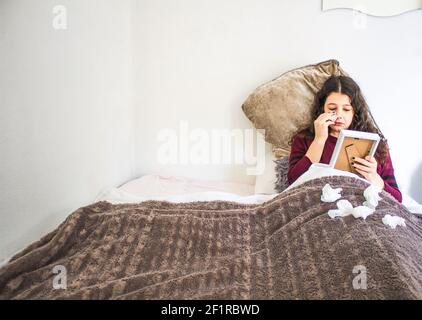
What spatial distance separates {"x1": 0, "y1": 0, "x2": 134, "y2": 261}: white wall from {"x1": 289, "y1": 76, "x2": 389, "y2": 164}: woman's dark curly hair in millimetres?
865

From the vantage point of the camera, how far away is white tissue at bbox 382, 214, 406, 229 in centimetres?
73

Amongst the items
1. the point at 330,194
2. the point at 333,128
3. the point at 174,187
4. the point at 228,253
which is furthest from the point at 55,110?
the point at 333,128

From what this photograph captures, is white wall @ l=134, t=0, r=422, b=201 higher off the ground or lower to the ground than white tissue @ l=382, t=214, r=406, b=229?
higher

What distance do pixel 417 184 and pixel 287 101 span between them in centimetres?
79

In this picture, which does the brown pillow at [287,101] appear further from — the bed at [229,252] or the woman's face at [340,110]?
the bed at [229,252]

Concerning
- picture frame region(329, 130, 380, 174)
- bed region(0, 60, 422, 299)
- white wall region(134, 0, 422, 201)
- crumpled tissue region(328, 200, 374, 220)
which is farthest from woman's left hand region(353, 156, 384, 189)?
white wall region(134, 0, 422, 201)

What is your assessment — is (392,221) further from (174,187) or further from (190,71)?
(190,71)

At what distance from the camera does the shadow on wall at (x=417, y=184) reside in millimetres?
1520

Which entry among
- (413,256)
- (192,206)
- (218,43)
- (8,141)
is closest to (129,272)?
(192,206)

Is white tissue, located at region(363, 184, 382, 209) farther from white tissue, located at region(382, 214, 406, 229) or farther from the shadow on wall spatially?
the shadow on wall

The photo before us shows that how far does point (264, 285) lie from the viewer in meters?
0.61

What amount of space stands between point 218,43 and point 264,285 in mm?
1250

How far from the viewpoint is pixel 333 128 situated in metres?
1.22

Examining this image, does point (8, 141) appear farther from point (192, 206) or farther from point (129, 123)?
point (129, 123)
